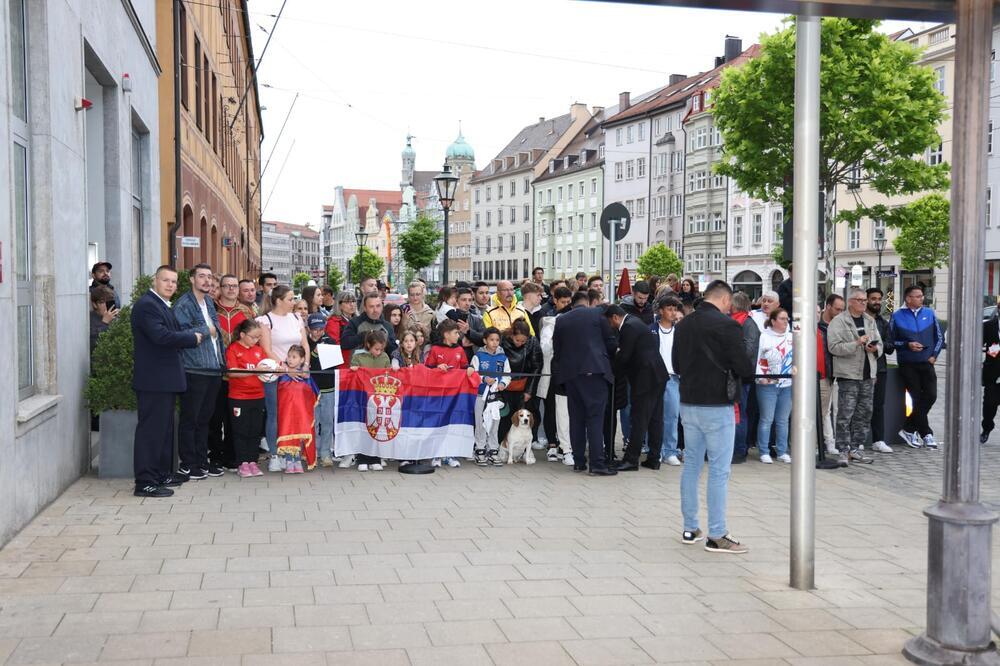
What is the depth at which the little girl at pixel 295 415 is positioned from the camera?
33.9ft

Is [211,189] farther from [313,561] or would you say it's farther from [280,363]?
[313,561]

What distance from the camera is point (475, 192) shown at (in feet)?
395

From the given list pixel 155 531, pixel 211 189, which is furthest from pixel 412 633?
pixel 211 189

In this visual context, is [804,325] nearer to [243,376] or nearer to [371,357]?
[371,357]

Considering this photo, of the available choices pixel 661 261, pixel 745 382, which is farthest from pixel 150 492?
pixel 661 261

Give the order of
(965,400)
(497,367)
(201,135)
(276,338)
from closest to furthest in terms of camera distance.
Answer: (965,400), (276,338), (497,367), (201,135)

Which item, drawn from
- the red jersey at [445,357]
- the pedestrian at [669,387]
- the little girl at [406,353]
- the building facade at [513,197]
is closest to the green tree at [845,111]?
the pedestrian at [669,387]

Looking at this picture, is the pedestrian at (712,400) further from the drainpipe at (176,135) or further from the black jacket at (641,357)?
the drainpipe at (176,135)

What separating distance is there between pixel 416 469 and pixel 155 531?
3.46 m

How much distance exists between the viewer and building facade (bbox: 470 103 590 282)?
102375mm

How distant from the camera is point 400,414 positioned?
1089 centimetres

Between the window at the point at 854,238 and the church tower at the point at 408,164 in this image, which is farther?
the church tower at the point at 408,164

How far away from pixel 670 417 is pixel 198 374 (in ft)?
17.2

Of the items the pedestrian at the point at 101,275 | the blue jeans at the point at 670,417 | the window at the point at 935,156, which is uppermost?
the window at the point at 935,156
